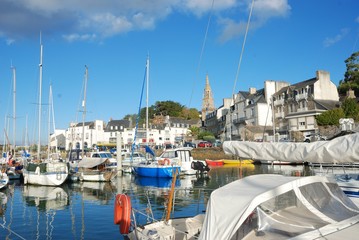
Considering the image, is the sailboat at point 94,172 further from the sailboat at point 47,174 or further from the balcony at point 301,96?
the balcony at point 301,96

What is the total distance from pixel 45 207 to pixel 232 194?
18083 millimetres

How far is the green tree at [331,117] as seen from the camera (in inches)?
2190

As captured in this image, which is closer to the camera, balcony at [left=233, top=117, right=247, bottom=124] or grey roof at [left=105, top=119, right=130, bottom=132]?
balcony at [left=233, top=117, right=247, bottom=124]

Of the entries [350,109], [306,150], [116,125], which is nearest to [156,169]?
[306,150]

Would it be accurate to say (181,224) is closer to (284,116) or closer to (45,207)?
(45,207)

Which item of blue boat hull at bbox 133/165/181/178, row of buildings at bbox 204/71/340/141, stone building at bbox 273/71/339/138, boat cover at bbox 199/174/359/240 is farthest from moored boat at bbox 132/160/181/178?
stone building at bbox 273/71/339/138

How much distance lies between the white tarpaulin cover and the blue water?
0.76 metres

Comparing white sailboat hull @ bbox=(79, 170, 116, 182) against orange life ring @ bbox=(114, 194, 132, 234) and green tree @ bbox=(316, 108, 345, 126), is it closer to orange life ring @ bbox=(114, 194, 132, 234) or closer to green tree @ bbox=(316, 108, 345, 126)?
orange life ring @ bbox=(114, 194, 132, 234)

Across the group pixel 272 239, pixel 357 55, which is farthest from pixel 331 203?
pixel 357 55

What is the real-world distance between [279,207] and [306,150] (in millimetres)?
1722

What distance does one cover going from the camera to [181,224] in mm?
10367

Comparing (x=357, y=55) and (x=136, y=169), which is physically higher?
(x=357, y=55)

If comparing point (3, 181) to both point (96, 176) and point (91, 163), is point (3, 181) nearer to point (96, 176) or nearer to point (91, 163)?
point (96, 176)

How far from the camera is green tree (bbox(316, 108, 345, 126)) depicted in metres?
55.6
